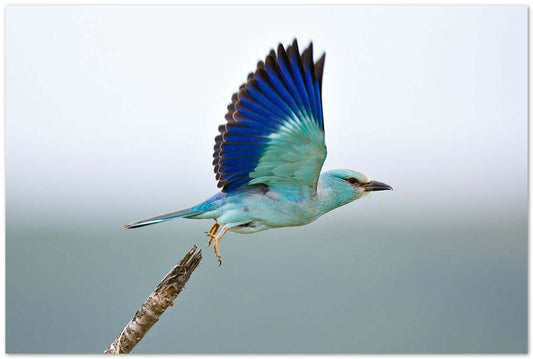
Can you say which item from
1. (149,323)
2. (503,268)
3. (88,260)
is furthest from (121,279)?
(503,268)

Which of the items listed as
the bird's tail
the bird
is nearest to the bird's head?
the bird

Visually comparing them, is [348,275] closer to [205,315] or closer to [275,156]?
[205,315]

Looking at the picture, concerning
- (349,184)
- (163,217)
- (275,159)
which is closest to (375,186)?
(349,184)

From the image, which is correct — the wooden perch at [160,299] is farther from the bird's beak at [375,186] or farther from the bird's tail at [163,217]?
the bird's beak at [375,186]

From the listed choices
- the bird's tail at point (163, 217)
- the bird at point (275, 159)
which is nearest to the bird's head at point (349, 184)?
the bird at point (275, 159)

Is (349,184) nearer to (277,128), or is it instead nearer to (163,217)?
(277,128)

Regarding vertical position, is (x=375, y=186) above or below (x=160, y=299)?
above

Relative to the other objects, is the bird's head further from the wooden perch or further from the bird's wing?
the wooden perch
